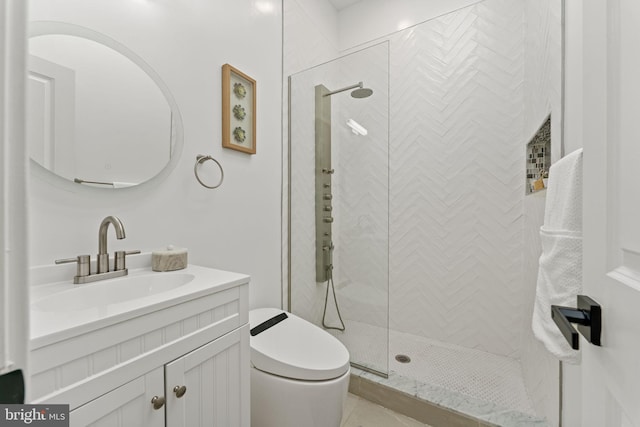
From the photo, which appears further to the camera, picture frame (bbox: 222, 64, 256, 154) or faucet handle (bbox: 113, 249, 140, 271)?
picture frame (bbox: 222, 64, 256, 154)

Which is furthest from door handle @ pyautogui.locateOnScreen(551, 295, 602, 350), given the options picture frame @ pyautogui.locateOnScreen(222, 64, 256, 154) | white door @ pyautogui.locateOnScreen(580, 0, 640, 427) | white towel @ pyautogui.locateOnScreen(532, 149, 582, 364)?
picture frame @ pyautogui.locateOnScreen(222, 64, 256, 154)

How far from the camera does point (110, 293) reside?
88 centimetres

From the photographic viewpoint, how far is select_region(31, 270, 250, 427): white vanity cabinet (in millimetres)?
514

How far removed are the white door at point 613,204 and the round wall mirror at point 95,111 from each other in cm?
130

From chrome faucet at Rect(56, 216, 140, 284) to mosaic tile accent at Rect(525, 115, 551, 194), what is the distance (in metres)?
1.78

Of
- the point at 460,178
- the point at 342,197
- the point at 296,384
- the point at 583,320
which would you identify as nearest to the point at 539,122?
the point at 460,178

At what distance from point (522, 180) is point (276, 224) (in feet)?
5.57

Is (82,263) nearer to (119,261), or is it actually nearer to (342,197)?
(119,261)

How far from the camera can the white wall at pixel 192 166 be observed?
0.87 metres

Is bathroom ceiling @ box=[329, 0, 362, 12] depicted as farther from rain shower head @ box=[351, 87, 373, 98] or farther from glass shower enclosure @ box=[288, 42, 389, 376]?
rain shower head @ box=[351, 87, 373, 98]

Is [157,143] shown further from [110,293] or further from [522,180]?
[522,180]

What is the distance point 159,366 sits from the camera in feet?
2.17

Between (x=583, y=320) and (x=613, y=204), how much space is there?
196 millimetres

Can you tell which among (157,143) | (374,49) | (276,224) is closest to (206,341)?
(157,143)
